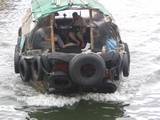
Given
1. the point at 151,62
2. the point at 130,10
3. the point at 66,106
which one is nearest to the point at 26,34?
the point at 66,106

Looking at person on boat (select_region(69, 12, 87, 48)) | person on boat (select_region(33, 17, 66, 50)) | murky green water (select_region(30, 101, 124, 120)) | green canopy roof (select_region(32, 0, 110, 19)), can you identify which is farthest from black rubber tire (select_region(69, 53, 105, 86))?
person on boat (select_region(69, 12, 87, 48))

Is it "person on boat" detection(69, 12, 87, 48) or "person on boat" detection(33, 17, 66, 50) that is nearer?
"person on boat" detection(33, 17, 66, 50)

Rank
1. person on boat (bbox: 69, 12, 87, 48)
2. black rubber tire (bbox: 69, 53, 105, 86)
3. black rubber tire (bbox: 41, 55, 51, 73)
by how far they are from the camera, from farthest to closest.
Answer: person on boat (bbox: 69, 12, 87, 48) → black rubber tire (bbox: 41, 55, 51, 73) → black rubber tire (bbox: 69, 53, 105, 86)

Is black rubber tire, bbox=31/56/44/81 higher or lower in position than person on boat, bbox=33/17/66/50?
lower

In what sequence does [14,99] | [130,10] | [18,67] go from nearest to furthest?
1. [14,99]
2. [18,67]
3. [130,10]

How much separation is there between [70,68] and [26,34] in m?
3.40

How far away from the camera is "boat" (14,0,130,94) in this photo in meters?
12.9

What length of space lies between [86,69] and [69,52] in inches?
72.5

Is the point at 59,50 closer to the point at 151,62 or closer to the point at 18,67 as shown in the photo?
the point at 18,67

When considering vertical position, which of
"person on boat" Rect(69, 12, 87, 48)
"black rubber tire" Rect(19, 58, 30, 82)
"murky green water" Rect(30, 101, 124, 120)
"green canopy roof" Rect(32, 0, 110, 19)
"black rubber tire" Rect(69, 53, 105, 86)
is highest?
"green canopy roof" Rect(32, 0, 110, 19)

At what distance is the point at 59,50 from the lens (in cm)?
1462

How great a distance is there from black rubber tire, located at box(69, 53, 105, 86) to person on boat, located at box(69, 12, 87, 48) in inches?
103

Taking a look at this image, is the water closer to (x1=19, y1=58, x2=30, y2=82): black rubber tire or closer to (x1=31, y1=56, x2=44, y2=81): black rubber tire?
(x1=19, y1=58, x2=30, y2=82): black rubber tire

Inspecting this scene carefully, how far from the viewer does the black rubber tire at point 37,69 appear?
13461 millimetres
